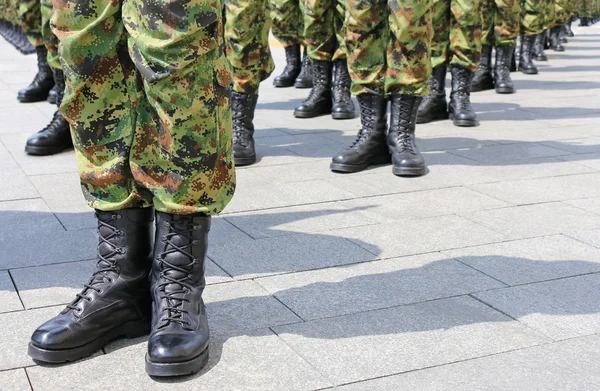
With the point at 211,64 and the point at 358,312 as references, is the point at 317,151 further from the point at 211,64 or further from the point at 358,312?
the point at 211,64

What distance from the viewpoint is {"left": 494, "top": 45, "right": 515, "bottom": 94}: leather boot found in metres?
7.16

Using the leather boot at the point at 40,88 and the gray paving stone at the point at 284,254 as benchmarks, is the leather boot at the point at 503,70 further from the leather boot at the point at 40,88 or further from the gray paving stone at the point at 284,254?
the gray paving stone at the point at 284,254

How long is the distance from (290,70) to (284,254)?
186 inches

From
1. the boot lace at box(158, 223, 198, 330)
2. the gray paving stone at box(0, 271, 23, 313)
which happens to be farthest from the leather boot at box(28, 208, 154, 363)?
the gray paving stone at box(0, 271, 23, 313)

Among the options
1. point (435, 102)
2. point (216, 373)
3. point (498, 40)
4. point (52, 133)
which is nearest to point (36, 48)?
point (52, 133)

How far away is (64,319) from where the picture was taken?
210 centimetres

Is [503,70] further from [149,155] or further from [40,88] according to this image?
[149,155]

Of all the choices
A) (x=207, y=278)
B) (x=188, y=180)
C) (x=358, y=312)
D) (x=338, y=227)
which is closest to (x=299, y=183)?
(x=338, y=227)

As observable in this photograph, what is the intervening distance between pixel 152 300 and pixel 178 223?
0.73 feet

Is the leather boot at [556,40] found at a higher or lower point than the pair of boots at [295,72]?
lower

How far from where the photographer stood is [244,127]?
433cm

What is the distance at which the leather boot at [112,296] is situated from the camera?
2066mm

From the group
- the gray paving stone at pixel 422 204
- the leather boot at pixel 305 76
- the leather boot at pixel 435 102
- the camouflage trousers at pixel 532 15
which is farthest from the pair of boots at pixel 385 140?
the camouflage trousers at pixel 532 15

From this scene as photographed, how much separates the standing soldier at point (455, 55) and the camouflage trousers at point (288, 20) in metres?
1.39
